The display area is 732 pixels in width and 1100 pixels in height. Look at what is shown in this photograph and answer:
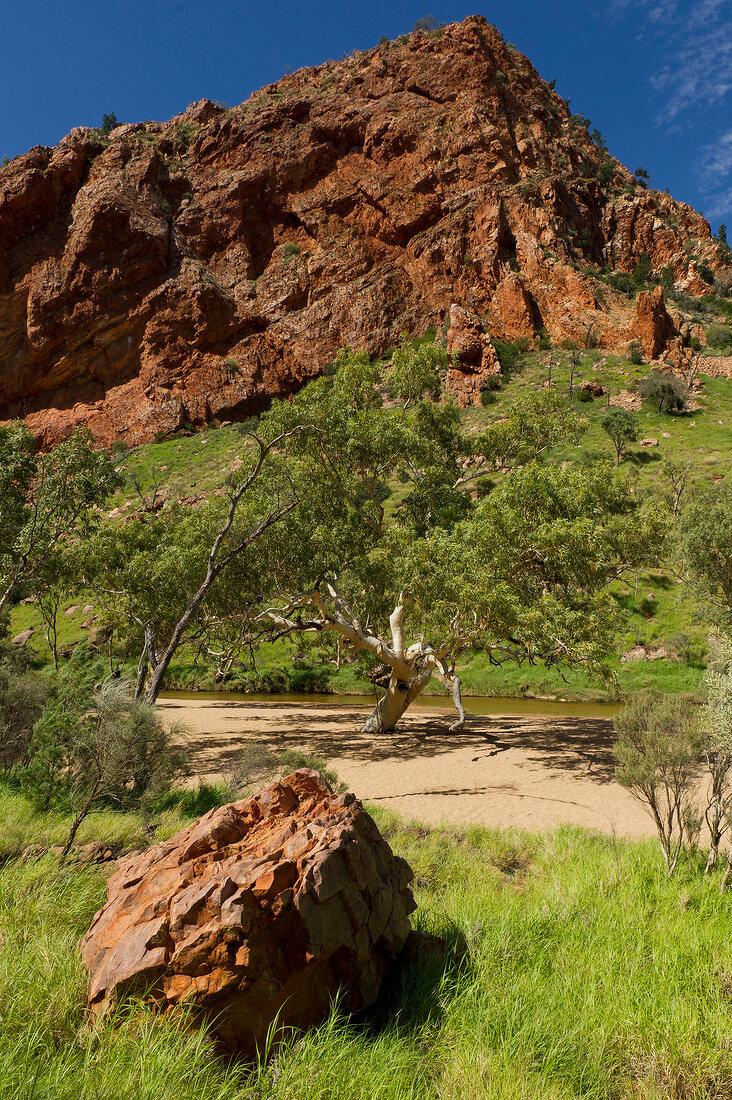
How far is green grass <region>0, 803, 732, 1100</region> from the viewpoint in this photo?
2648mm

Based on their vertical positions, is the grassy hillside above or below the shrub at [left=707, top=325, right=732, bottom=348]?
below

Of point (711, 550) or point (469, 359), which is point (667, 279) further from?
point (711, 550)

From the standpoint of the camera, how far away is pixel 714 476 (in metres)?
32.9

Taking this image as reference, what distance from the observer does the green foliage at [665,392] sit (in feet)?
140

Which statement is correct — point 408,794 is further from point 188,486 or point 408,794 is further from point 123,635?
point 188,486

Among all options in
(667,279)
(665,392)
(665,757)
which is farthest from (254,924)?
(667,279)

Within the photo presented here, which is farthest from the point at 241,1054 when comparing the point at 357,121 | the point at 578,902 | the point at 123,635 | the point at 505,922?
the point at 357,121

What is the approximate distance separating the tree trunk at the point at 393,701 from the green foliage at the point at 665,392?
37.8 metres

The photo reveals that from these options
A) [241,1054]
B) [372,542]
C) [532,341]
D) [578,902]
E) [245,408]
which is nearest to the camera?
[241,1054]

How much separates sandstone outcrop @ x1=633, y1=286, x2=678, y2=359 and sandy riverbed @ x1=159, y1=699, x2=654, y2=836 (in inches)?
1747

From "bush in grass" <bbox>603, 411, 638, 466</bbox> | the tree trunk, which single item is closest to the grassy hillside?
"bush in grass" <bbox>603, 411, 638, 466</bbox>

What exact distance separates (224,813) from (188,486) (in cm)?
4572

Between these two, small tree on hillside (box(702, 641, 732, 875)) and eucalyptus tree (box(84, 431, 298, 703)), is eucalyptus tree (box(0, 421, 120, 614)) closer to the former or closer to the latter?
eucalyptus tree (box(84, 431, 298, 703))

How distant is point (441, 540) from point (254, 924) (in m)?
10.7
